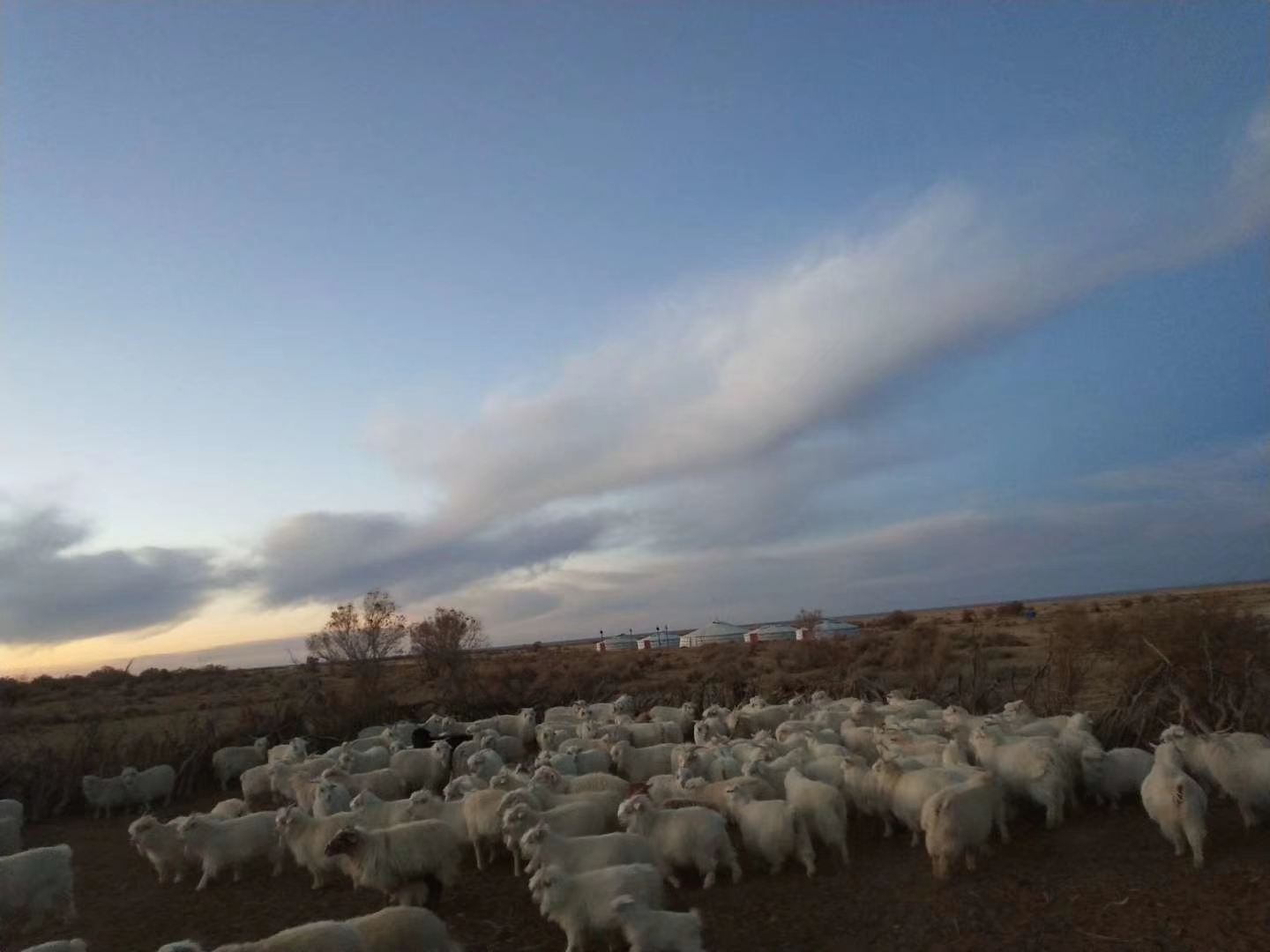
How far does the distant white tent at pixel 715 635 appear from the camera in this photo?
61844mm

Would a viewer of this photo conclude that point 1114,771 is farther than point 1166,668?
No

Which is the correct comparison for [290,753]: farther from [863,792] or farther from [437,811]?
[863,792]

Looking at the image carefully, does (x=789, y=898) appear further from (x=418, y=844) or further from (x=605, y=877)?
(x=418, y=844)

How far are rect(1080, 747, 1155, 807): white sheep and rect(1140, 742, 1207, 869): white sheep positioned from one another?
1477mm

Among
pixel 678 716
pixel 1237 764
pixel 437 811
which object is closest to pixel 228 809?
pixel 437 811

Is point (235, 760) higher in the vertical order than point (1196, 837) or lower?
higher

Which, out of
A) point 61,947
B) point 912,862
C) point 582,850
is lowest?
point 912,862

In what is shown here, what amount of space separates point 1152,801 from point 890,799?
8.68ft

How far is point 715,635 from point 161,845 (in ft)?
179

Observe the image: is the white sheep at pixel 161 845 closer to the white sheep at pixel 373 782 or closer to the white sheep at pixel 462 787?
the white sheep at pixel 373 782

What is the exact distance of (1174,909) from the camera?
24.7 ft

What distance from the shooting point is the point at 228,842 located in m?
10.6

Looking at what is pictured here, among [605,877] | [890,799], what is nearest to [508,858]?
[605,877]

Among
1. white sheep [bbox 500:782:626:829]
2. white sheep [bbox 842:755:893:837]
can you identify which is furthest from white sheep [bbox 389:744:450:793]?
white sheep [bbox 842:755:893:837]
